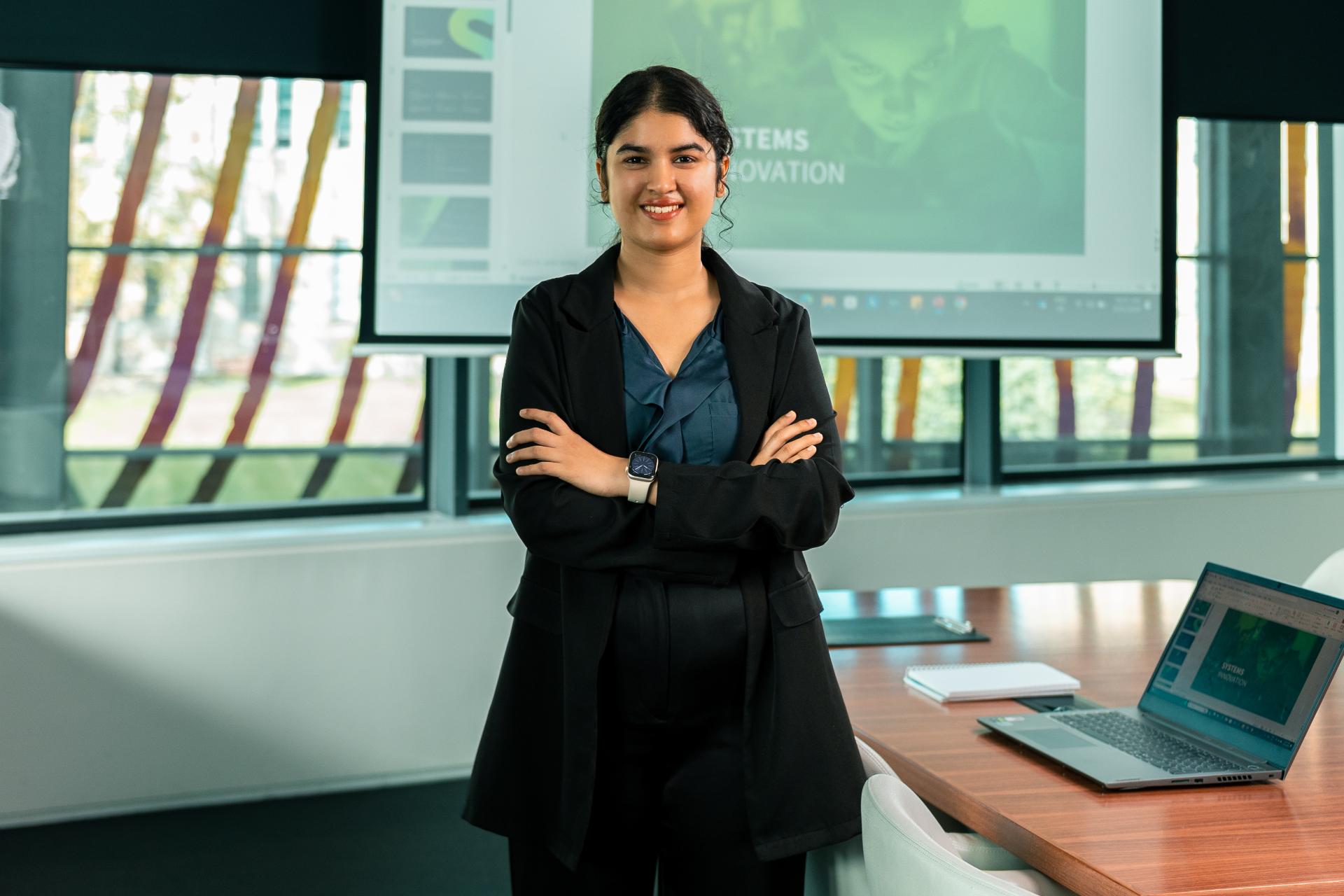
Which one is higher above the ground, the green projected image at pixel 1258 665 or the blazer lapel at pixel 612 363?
the blazer lapel at pixel 612 363

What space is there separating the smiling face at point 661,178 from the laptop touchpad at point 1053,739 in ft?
2.84

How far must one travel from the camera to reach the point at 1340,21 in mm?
4621

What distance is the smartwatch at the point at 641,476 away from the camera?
167 cm

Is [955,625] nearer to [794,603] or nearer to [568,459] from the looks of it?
[794,603]

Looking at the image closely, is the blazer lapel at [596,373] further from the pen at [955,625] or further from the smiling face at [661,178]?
the pen at [955,625]

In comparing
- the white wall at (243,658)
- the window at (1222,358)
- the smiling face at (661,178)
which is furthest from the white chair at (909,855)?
the window at (1222,358)

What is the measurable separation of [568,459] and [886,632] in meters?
0.93

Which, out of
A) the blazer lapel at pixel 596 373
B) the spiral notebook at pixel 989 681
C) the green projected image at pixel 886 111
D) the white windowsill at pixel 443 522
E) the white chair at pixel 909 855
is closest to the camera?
the white chair at pixel 909 855

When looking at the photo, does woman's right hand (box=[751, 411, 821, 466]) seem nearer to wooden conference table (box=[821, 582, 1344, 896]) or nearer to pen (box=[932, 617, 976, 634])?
wooden conference table (box=[821, 582, 1344, 896])

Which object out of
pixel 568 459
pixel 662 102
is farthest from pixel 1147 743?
pixel 662 102

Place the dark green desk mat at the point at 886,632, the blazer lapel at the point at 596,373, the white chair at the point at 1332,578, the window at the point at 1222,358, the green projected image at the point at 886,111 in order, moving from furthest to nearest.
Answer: the window at the point at 1222,358
the green projected image at the point at 886,111
the white chair at the point at 1332,578
the dark green desk mat at the point at 886,632
the blazer lapel at the point at 596,373

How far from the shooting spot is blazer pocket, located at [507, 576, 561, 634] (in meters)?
1.66

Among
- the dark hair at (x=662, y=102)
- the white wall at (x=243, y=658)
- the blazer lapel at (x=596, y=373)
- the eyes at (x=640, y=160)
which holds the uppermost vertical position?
the dark hair at (x=662, y=102)

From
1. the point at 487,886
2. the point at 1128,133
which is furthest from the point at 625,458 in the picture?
the point at 1128,133
